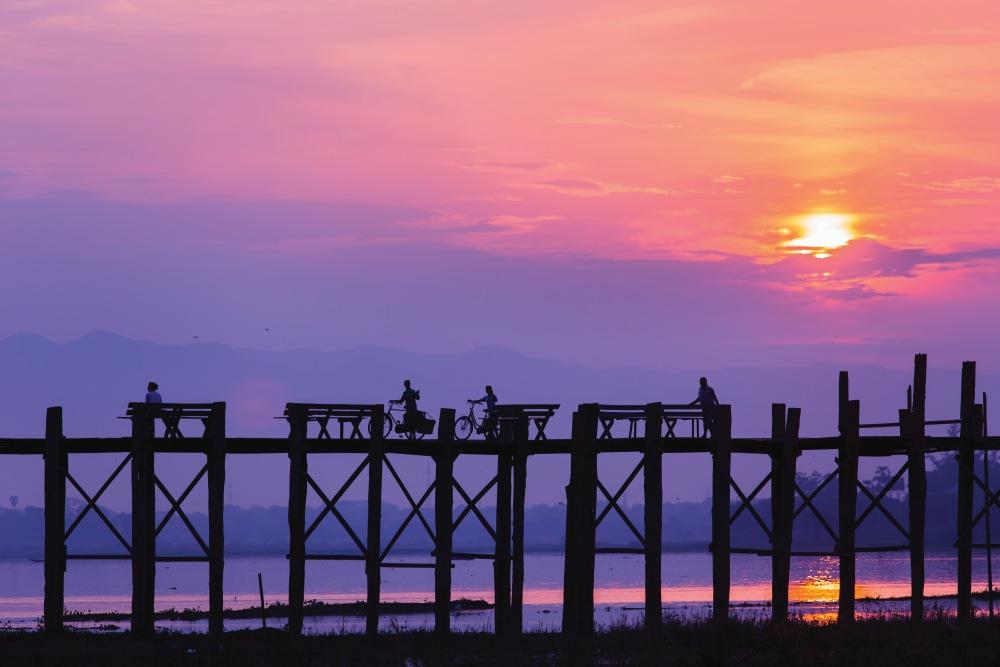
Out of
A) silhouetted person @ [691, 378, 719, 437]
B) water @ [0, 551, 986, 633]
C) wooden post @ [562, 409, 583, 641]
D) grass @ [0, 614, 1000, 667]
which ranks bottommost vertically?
water @ [0, 551, 986, 633]

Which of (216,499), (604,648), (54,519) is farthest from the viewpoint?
(54,519)

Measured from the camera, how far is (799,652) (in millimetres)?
30016

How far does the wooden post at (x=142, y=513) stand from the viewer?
3550cm

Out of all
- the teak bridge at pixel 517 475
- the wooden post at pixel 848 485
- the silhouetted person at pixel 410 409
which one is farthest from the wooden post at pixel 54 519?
the wooden post at pixel 848 485

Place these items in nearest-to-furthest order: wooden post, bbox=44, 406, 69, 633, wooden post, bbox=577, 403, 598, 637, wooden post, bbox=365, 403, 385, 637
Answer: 1. wooden post, bbox=44, 406, 69, 633
2. wooden post, bbox=365, 403, 385, 637
3. wooden post, bbox=577, 403, 598, 637

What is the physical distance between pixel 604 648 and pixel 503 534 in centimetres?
732

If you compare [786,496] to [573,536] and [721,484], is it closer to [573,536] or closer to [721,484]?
[721,484]

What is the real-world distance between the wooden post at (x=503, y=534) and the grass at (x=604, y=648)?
232 centimetres

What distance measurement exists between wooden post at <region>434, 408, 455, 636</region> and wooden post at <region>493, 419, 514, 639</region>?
122cm

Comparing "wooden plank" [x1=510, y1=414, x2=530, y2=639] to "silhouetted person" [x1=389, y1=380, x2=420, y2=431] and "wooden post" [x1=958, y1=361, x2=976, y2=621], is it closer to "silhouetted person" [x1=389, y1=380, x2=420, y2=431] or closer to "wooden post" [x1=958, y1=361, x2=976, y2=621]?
"silhouetted person" [x1=389, y1=380, x2=420, y2=431]

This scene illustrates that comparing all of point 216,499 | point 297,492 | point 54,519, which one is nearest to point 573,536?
point 297,492

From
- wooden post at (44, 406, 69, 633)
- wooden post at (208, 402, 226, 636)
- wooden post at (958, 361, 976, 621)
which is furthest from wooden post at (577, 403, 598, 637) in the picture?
wooden post at (44, 406, 69, 633)

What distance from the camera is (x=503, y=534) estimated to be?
39344 mm

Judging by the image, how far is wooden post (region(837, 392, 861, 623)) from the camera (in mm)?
37938
